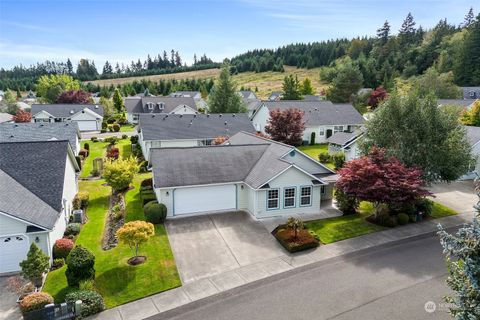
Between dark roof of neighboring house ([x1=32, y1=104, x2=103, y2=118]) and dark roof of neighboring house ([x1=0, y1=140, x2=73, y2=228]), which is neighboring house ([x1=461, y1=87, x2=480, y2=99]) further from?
dark roof of neighboring house ([x1=32, y1=104, x2=103, y2=118])

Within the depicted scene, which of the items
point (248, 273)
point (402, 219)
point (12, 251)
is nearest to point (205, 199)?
point (248, 273)

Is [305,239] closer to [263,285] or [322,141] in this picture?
[263,285]

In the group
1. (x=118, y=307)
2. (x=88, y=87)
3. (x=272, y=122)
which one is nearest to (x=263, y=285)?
(x=118, y=307)

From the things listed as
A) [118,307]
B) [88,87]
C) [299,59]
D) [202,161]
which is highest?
[299,59]

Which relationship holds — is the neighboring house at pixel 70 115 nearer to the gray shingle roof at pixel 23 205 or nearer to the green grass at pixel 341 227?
the gray shingle roof at pixel 23 205

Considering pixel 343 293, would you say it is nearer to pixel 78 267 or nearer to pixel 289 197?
pixel 289 197

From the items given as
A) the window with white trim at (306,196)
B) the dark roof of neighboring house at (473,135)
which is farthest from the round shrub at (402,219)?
the dark roof of neighboring house at (473,135)
